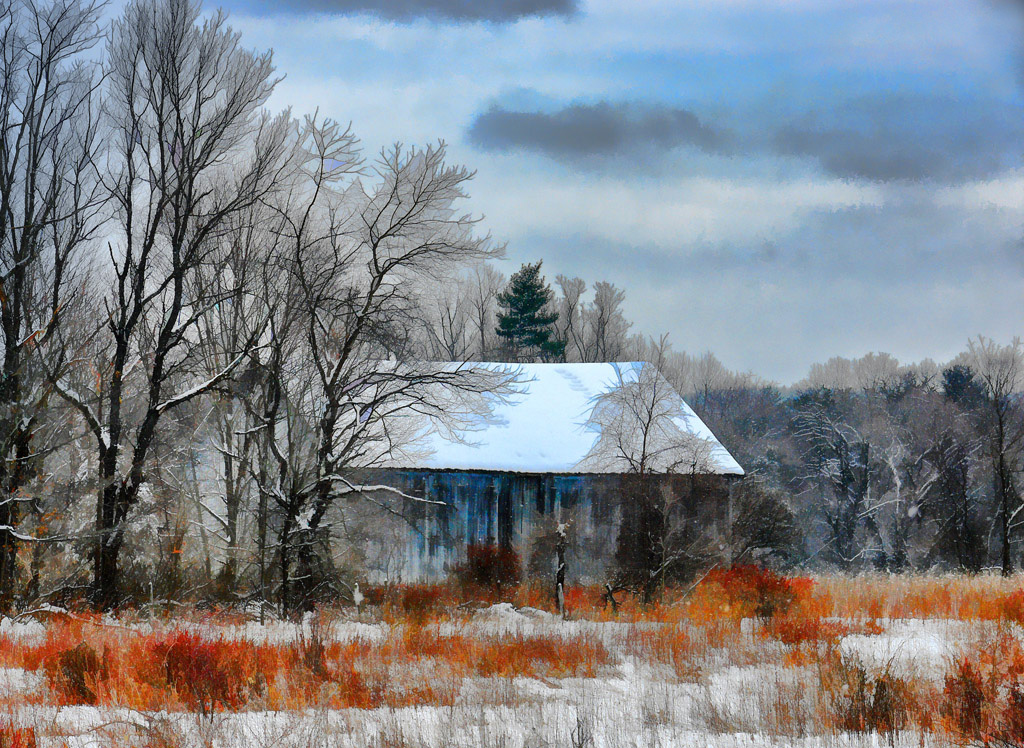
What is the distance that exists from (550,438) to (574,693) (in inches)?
515

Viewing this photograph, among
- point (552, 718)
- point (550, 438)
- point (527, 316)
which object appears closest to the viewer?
point (552, 718)

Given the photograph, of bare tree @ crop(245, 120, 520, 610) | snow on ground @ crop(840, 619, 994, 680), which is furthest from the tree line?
snow on ground @ crop(840, 619, 994, 680)

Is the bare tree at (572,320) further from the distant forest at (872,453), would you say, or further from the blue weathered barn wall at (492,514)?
the blue weathered barn wall at (492,514)

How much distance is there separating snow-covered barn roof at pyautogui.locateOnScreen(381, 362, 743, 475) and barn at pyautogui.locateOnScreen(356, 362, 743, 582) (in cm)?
3

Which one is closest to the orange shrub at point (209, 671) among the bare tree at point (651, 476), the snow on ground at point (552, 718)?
the snow on ground at point (552, 718)

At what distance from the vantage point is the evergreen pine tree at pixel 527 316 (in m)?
41.3

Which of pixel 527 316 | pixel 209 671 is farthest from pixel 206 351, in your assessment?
pixel 527 316

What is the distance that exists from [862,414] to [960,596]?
31.3m

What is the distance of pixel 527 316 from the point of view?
41469 mm

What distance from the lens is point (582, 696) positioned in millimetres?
7391

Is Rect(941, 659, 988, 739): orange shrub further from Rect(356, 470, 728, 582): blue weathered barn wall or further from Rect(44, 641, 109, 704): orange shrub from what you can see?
Rect(356, 470, 728, 582): blue weathered barn wall

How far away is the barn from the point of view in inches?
706

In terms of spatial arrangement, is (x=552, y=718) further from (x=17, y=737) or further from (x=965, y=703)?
(x=17, y=737)

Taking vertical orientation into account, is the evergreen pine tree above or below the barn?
above
